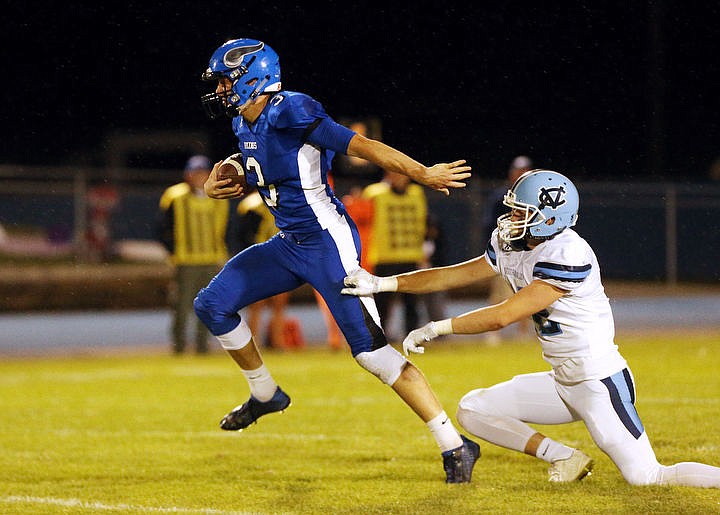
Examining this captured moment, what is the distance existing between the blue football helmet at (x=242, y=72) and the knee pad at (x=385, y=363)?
1285 millimetres

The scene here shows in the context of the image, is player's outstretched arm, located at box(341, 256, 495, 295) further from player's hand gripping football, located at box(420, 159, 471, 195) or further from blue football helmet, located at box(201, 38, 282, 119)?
blue football helmet, located at box(201, 38, 282, 119)

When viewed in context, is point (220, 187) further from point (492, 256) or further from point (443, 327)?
point (443, 327)

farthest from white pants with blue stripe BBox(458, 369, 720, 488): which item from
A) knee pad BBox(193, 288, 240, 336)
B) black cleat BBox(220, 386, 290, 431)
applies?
knee pad BBox(193, 288, 240, 336)

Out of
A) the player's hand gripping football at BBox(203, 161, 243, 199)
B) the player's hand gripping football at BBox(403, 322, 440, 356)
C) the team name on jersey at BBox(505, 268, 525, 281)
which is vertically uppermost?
the player's hand gripping football at BBox(203, 161, 243, 199)

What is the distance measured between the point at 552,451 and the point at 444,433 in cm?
48

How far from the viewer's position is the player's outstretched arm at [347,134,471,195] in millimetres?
4891

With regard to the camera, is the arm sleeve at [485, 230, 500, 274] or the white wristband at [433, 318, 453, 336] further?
the arm sleeve at [485, 230, 500, 274]

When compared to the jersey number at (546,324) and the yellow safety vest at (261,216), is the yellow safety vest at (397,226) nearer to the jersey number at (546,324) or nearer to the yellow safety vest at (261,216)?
the yellow safety vest at (261,216)

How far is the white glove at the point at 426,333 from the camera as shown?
4.70 meters

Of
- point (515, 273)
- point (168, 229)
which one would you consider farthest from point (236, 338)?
point (168, 229)

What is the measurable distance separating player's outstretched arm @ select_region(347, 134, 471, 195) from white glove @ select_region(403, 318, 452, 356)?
58cm

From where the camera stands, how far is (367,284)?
17.0ft

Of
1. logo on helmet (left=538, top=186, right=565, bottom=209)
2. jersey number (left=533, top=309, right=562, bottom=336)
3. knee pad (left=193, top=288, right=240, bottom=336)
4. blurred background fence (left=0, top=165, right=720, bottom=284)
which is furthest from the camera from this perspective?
blurred background fence (left=0, top=165, right=720, bottom=284)

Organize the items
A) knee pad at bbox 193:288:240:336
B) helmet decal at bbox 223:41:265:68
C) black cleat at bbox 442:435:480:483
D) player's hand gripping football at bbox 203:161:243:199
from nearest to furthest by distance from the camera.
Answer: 1. black cleat at bbox 442:435:480:483
2. helmet decal at bbox 223:41:265:68
3. knee pad at bbox 193:288:240:336
4. player's hand gripping football at bbox 203:161:243:199
